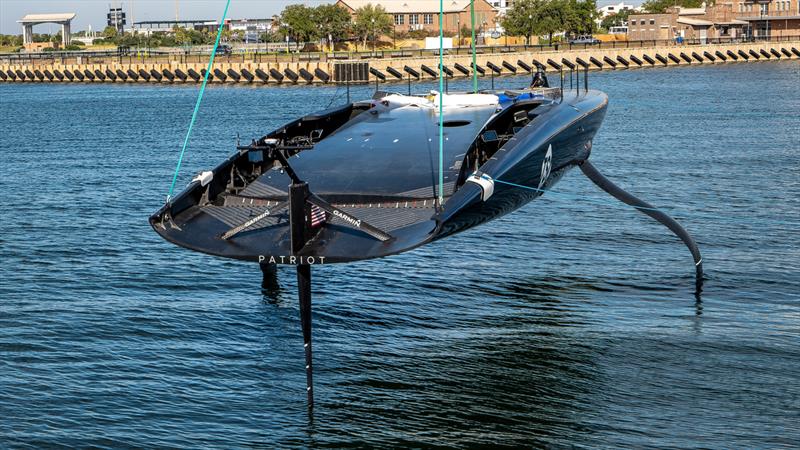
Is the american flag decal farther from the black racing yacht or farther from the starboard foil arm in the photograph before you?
the starboard foil arm

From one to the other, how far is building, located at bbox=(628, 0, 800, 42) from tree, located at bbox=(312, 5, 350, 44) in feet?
124

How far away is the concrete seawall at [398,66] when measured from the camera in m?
96.0

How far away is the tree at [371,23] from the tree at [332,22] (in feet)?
6.28

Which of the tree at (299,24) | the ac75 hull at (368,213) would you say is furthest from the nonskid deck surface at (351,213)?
the tree at (299,24)

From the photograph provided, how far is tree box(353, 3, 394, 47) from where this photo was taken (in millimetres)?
137375

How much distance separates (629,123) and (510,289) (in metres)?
32.3

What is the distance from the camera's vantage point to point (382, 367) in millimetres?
17734

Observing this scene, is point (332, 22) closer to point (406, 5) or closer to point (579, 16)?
point (406, 5)

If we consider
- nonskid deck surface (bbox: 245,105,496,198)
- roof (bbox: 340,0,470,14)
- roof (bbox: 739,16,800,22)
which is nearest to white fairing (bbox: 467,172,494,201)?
nonskid deck surface (bbox: 245,105,496,198)

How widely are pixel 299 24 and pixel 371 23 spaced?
Result: 10352 mm

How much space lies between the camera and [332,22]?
134125 mm

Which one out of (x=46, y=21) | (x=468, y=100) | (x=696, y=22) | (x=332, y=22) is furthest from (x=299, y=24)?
(x=468, y=100)

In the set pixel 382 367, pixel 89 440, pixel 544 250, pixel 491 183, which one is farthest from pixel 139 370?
pixel 544 250

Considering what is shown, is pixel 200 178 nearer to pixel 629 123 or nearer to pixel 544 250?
pixel 544 250
